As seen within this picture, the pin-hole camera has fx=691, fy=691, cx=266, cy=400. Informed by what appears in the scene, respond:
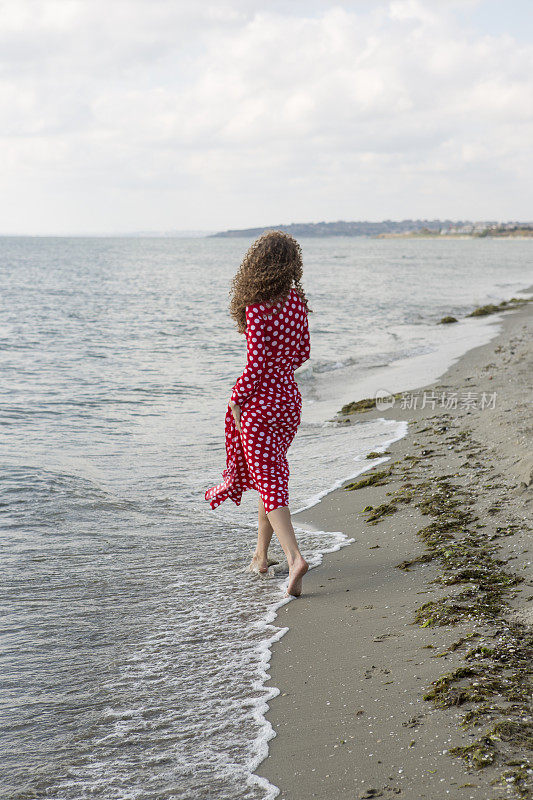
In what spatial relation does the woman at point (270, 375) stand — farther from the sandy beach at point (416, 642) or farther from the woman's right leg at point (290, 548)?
the sandy beach at point (416, 642)

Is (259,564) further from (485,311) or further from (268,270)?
(485,311)

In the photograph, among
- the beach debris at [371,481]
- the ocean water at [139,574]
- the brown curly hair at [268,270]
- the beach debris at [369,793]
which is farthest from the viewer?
the beach debris at [371,481]

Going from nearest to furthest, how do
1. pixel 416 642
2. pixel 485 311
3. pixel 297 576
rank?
pixel 416 642, pixel 297 576, pixel 485 311

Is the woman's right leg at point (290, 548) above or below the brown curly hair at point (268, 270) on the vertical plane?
below

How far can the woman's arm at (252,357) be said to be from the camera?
3926mm

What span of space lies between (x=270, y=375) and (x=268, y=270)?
62cm

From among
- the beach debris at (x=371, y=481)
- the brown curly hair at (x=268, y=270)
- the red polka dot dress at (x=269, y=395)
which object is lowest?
the beach debris at (x=371, y=481)

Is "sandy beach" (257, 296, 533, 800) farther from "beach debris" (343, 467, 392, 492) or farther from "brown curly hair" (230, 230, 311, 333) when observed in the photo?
"brown curly hair" (230, 230, 311, 333)

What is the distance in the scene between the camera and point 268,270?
3.87m

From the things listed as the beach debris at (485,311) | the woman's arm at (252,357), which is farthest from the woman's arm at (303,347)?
the beach debris at (485,311)

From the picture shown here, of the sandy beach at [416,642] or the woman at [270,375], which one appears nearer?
the sandy beach at [416,642]

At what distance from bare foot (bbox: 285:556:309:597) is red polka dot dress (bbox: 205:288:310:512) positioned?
14.0 inches

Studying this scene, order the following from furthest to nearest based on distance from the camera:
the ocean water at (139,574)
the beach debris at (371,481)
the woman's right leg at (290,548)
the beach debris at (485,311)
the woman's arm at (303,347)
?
A: 1. the beach debris at (485,311)
2. the beach debris at (371,481)
3. the woman's arm at (303,347)
4. the woman's right leg at (290,548)
5. the ocean water at (139,574)

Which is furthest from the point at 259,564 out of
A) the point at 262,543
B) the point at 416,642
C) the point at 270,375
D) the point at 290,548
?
the point at 416,642
